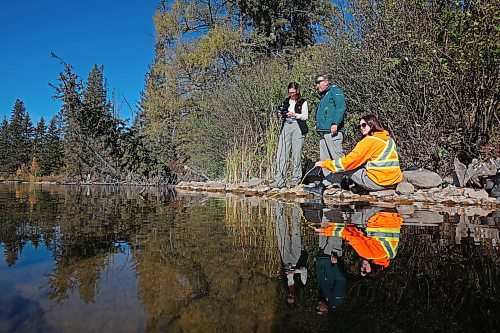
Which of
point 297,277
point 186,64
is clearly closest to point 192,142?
point 186,64

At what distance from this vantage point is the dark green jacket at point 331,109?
18.5 ft

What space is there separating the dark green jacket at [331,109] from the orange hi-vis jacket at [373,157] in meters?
0.91

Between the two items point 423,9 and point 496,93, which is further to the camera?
point 423,9

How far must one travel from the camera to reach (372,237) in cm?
232

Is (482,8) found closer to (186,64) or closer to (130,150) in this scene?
(130,150)

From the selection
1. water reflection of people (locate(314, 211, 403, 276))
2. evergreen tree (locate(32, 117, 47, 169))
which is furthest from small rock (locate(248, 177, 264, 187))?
evergreen tree (locate(32, 117, 47, 169))

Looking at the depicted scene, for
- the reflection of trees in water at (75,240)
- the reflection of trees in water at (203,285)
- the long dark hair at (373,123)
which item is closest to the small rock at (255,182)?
the long dark hair at (373,123)

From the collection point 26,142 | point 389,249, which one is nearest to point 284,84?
point 389,249

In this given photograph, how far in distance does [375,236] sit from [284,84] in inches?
329

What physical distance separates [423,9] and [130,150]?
9666 millimetres

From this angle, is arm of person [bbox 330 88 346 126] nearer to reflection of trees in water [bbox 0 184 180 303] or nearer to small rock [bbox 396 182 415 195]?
small rock [bbox 396 182 415 195]

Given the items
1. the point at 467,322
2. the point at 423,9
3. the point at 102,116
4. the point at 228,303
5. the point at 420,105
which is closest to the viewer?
the point at 467,322

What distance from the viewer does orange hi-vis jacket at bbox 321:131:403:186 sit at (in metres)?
4.79

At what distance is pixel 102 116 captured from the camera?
11148mm
